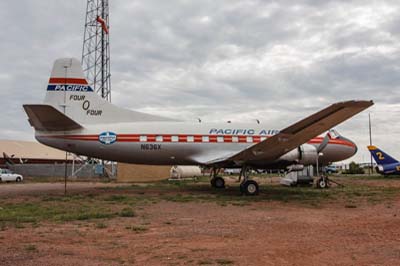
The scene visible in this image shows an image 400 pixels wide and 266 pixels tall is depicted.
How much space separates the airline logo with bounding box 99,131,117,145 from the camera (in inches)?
627

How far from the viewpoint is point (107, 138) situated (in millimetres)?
15984

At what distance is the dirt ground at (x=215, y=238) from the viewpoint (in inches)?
213

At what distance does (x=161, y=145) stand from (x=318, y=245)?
438 inches

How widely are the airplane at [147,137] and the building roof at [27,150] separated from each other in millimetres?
55229

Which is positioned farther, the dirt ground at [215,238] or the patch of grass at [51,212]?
the patch of grass at [51,212]

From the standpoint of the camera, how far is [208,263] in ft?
17.0

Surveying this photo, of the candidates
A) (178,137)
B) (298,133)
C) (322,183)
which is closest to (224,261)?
(298,133)

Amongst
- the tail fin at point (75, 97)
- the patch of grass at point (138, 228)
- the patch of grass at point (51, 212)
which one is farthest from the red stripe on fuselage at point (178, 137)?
the patch of grass at point (138, 228)

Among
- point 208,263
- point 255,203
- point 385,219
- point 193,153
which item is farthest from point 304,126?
point 208,263

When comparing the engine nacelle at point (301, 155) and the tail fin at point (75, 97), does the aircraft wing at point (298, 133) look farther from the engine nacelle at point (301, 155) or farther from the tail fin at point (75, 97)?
the tail fin at point (75, 97)

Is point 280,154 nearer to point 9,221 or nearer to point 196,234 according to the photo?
point 196,234

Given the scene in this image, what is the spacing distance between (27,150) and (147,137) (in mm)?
65992

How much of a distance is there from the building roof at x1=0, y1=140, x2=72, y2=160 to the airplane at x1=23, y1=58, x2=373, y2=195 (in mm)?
55229

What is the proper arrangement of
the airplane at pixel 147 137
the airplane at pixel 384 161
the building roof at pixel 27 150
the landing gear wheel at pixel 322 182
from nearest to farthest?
the airplane at pixel 147 137 → the landing gear wheel at pixel 322 182 → the airplane at pixel 384 161 → the building roof at pixel 27 150
